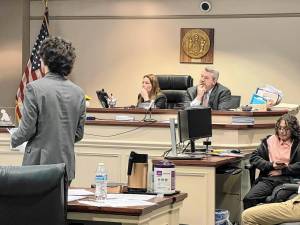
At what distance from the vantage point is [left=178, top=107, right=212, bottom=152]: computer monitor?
533 centimetres

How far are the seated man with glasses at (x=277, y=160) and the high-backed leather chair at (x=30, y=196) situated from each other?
288 centimetres

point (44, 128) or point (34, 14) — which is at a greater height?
point (34, 14)

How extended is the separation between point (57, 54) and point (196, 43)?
228 inches

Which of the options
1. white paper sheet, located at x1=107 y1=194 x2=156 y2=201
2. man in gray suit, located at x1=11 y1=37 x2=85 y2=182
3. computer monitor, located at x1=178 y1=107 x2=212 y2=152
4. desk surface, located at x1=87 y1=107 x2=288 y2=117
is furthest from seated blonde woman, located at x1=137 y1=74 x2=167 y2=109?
white paper sheet, located at x1=107 y1=194 x2=156 y2=201

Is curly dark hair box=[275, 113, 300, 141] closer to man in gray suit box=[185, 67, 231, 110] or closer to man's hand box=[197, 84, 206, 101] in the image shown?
man in gray suit box=[185, 67, 231, 110]

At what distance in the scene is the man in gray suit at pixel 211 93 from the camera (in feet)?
21.6

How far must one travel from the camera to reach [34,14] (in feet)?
32.4

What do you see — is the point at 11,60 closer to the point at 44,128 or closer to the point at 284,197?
the point at 284,197

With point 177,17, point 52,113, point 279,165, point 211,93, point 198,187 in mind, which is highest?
point 177,17

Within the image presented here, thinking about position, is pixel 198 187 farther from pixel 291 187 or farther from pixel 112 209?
pixel 112 209

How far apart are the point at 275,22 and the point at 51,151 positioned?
19.8 ft

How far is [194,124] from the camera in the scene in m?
5.46

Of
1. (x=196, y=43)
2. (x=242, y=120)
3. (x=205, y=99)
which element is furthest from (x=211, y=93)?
(x=196, y=43)

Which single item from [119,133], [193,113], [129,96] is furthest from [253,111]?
[129,96]
